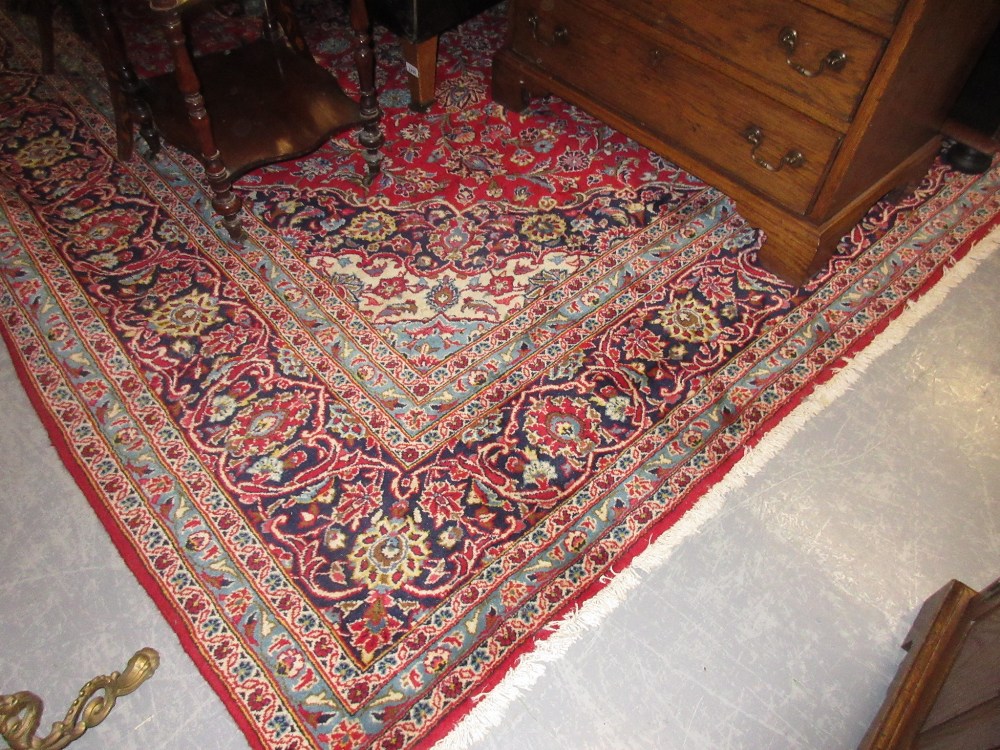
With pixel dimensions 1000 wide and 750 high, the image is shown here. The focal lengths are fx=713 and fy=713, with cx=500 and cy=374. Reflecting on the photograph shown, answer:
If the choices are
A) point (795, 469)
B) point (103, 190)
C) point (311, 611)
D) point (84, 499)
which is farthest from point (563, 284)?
point (103, 190)

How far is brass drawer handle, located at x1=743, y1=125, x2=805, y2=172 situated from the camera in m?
1.85

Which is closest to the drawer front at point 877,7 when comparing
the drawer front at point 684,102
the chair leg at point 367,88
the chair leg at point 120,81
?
the drawer front at point 684,102

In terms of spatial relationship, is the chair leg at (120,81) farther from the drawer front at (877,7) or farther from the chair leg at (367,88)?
the drawer front at (877,7)

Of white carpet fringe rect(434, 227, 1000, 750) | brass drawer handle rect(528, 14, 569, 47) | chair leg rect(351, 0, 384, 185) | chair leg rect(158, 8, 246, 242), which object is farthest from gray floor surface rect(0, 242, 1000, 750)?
brass drawer handle rect(528, 14, 569, 47)

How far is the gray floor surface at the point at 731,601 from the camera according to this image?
1338 mm

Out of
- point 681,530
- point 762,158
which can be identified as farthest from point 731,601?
point 762,158

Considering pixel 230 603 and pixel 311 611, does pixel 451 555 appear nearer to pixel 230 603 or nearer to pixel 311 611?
pixel 311 611

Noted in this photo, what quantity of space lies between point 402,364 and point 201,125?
790mm

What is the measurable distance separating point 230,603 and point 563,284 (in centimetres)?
117

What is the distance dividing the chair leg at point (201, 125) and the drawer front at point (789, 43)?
119 cm

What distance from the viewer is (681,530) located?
5.18 feet

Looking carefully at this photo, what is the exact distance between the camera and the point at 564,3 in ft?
6.96

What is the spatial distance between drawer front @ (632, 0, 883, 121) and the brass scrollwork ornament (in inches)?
74.9

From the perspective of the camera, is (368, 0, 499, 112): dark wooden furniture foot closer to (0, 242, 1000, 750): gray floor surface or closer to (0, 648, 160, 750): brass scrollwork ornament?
(0, 242, 1000, 750): gray floor surface
